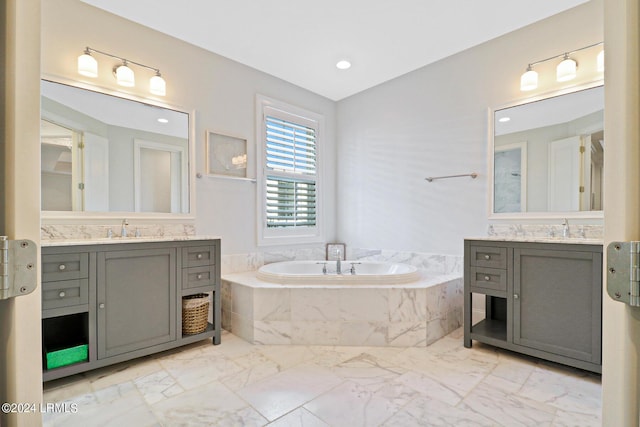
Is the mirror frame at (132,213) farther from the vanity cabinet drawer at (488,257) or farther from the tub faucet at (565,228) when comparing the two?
the tub faucet at (565,228)

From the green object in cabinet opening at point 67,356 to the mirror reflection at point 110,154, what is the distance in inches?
37.5

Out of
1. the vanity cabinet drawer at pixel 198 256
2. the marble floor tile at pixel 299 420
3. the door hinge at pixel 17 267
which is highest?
the door hinge at pixel 17 267

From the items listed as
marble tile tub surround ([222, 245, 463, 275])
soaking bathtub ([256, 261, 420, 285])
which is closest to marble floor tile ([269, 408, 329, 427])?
soaking bathtub ([256, 261, 420, 285])

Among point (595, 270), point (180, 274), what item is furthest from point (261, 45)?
point (595, 270)

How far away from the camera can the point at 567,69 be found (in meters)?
2.42

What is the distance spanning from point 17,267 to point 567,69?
3.25 m

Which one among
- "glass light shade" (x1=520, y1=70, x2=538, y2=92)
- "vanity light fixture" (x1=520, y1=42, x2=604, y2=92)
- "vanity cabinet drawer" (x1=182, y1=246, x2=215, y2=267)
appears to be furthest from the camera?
"glass light shade" (x1=520, y1=70, x2=538, y2=92)

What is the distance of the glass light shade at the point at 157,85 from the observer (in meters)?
2.67

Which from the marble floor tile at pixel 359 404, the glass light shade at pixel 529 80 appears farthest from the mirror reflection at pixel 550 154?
the marble floor tile at pixel 359 404

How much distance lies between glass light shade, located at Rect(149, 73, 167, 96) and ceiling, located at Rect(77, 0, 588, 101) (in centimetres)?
11

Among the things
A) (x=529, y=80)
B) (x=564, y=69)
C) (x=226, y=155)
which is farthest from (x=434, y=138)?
(x=226, y=155)

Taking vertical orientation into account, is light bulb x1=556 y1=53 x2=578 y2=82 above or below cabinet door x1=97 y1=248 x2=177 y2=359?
above

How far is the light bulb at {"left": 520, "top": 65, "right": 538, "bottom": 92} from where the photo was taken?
8.48 feet

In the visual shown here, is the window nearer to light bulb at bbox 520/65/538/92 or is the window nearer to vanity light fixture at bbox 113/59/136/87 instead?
vanity light fixture at bbox 113/59/136/87
